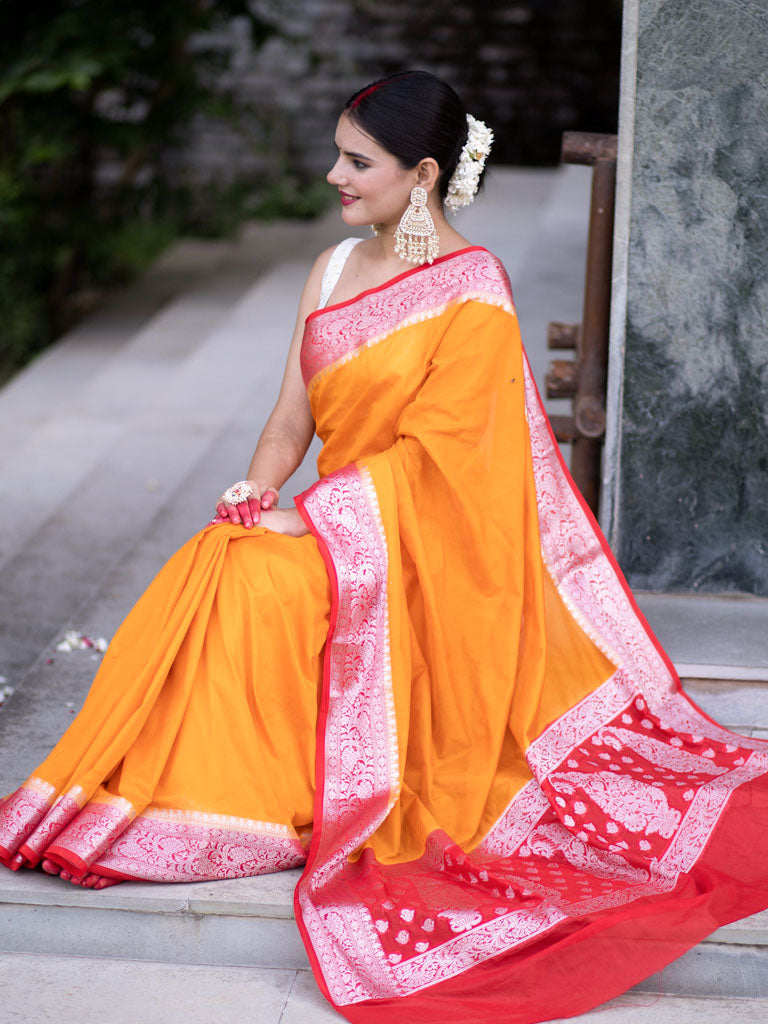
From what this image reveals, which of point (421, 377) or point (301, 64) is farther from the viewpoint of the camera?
point (301, 64)

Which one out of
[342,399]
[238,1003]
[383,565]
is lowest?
[238,1003]

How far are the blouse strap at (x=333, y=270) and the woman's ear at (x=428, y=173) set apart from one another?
0.79 ft

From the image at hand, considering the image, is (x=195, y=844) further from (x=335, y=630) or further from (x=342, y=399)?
(x=342, y=399)

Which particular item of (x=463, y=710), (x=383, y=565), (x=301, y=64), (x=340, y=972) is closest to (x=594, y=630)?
(x=463, y=710)

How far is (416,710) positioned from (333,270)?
0.92 meters

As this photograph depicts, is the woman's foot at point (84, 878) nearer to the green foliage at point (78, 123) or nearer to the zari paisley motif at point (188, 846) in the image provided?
the zari paisley motif at point (188, 846)

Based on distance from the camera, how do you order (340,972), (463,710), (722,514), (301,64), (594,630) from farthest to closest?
(301,64)
(722,514)
(594,630)
(463,710)
(340,972)

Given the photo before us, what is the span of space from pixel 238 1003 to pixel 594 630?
39.1 inches

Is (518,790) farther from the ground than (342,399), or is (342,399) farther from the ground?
(342,399)

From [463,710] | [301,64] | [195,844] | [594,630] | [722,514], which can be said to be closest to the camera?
[195,844]

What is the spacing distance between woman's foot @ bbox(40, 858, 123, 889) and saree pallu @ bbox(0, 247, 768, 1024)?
3cm

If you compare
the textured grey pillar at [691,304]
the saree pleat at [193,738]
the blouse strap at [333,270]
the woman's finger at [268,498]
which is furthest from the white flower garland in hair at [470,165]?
the saree pleat at [193,738]

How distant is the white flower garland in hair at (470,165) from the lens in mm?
2535

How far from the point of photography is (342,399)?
102 inches
